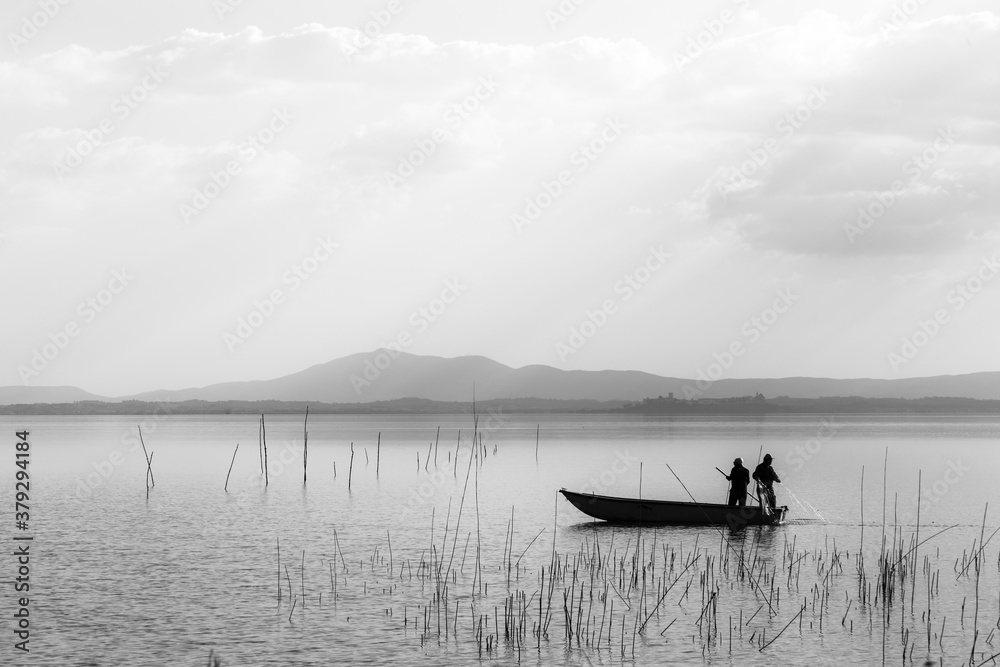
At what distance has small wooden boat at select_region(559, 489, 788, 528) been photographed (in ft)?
106

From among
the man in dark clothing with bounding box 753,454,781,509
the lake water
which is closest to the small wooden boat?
the lake water

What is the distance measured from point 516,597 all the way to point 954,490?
36.6 metres

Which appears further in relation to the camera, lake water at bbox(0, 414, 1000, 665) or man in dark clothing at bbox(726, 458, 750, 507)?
man in dark clothing at bbox(726, 458, 750, 507)

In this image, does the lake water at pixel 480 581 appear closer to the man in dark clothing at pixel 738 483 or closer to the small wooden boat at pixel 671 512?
the small wooden boat at pixel 671 512

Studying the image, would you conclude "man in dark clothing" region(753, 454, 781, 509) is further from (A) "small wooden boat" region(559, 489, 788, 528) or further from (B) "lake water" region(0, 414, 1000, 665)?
(B) "lake water" region(0, 414, 1000, 665)

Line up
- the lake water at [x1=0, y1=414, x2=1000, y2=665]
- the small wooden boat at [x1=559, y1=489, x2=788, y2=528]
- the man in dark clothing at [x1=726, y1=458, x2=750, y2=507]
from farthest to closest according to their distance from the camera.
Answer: the man in dark clothing at [x1=726, y1=458, x2=750, y2=507], the small wooden boat at [x1=559, y1=489, x2=788, y2=528], the lake water at [x1=0, y1=414, x2=1000, y2=665]

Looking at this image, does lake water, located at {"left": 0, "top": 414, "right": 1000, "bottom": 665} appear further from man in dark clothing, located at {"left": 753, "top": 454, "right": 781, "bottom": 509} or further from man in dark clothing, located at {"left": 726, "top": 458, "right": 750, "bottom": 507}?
man in dark clothing, located at {"left": 753, "top": 454, "right": 781, "bottom": 509}

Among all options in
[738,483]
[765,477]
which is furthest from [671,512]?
[765,477]

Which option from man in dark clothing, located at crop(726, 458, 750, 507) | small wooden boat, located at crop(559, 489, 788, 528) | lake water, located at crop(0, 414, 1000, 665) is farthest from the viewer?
man in dark clothing, located at crop(726, 458, 750, 507)

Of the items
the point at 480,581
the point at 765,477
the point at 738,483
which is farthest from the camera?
the point at 765,477

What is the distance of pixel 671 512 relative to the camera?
32844 millimetres

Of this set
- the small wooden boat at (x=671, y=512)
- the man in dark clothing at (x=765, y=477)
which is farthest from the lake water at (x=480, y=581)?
the man in dark clothing at (x=765, y=477)

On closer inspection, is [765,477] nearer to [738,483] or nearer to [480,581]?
[738,483]

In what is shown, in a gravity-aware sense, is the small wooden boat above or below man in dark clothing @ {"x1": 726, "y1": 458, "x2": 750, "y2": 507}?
below
